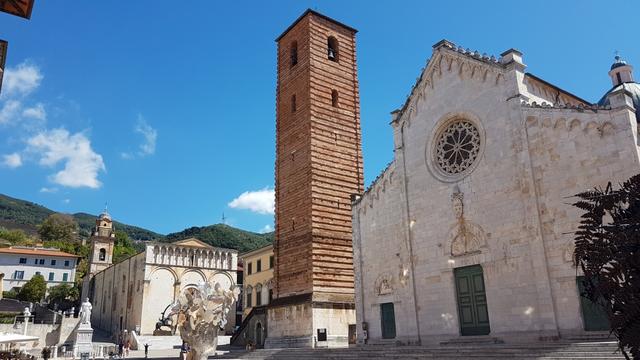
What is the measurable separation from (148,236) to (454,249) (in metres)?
176

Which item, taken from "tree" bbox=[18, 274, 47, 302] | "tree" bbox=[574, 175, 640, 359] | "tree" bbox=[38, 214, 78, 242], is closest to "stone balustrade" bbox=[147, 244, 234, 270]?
"tree" bbox=[18, 274, 47, 302]

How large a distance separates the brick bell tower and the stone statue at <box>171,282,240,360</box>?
21.7ft

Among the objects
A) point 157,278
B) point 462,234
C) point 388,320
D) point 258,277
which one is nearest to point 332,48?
point 462,234

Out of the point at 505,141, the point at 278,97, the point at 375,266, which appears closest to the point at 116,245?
the point at 278,97

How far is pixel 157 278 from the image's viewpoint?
4728 cm

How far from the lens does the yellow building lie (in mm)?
44688

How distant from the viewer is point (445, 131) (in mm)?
21188

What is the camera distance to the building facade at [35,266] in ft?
Result: 220

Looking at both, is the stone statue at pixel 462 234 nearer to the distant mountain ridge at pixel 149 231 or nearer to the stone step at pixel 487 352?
the stone step at pixel 487 352

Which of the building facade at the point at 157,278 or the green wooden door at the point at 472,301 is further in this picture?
the building facade at the point at 157,278

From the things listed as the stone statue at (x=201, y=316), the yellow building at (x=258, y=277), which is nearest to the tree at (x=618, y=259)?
the stone statue at (x=201, y=316)

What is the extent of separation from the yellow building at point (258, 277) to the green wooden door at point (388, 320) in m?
23.0

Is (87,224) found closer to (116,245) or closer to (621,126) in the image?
(116,245)

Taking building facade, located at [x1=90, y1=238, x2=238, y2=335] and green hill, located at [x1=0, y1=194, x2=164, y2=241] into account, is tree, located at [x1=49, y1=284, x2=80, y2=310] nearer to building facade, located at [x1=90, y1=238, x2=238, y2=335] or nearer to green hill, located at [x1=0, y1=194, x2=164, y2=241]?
building facade, located at [x1=90, y1=238, x2=238, y2=335]
